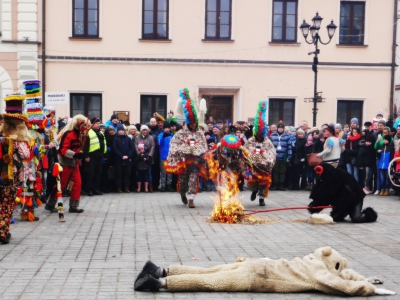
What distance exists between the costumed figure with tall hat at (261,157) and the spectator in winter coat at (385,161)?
13.6ft

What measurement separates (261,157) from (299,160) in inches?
181

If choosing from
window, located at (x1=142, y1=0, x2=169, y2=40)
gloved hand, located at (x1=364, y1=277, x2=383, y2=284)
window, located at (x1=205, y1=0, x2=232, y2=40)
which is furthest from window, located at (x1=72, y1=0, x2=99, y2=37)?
gloved hand, located at (x1=364, y1=277, x2=383, y2=284)

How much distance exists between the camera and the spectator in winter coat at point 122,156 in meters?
17.7

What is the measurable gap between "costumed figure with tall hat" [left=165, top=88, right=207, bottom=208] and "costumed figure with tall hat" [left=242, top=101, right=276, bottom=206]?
43.9 inches

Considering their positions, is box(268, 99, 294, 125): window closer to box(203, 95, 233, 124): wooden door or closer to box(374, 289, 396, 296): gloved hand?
box(203, 95, 233, 124): wooden door

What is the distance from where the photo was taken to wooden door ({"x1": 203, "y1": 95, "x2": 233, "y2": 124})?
2748cm

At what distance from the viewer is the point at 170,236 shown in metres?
10.0

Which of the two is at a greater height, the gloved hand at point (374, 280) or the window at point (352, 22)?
the window at point (352, 22)

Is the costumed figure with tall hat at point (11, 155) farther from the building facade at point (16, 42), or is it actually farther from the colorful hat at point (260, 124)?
the building facade at point (16, 42)

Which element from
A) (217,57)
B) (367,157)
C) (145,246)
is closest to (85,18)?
(217,57)

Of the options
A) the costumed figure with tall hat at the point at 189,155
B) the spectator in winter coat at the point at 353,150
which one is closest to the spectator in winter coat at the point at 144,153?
the costumed figure with tall hat at the point at 189,155

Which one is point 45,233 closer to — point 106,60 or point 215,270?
point 215,270

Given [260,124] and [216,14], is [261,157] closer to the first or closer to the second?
[260,124]

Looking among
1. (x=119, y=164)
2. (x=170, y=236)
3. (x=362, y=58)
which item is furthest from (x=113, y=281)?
(x=362, y=58)
